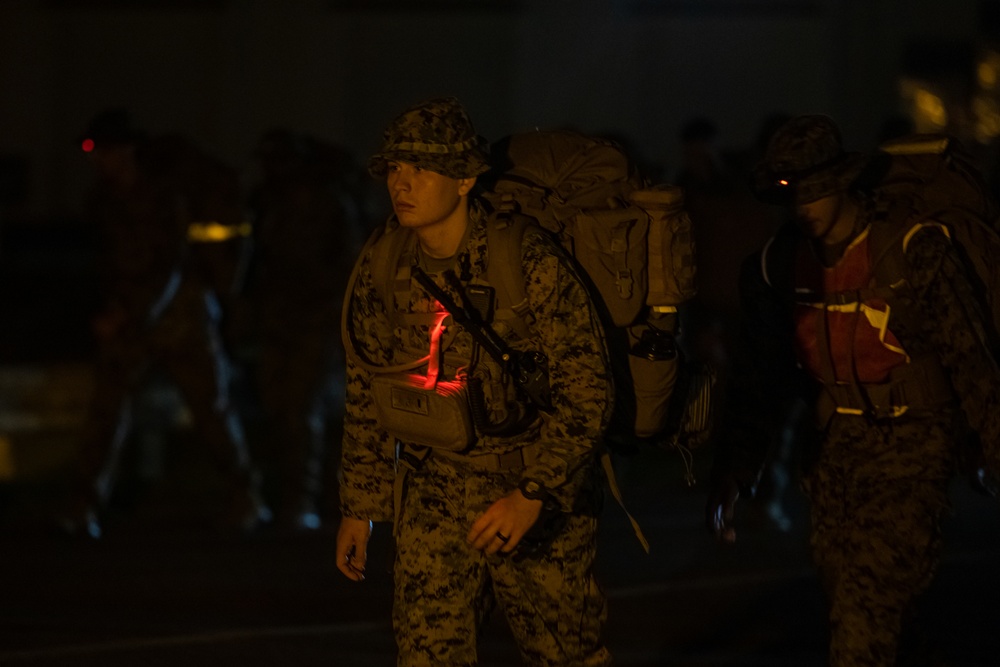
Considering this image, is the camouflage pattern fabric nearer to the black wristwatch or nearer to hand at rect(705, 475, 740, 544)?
hand at rect(705, 475, 740, 544)

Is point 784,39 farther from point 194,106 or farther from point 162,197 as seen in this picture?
point 162,197

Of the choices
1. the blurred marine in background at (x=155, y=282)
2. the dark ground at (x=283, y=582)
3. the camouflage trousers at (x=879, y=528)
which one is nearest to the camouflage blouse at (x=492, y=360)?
the camouflage trousers at (x=879, y=528)

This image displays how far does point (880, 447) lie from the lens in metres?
5.16

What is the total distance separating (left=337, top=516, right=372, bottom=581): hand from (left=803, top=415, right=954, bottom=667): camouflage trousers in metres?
1.41

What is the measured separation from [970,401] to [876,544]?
509 mm

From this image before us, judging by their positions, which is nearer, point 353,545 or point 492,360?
point 492,360

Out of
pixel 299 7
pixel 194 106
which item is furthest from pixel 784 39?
pixel 194 106

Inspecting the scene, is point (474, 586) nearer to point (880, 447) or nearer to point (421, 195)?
point (421, 195)

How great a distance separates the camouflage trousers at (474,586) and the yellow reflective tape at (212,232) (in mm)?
4411

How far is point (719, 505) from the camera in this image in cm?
526

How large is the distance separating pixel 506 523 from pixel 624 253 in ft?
2.65

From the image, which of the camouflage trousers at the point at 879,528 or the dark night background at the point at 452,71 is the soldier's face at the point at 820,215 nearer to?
the camouflage trousers at the point at 879,528

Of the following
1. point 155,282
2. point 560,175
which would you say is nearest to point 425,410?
point 560,175

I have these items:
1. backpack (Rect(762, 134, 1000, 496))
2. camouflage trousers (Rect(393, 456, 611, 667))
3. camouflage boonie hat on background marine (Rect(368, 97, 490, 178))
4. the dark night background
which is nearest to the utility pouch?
camouflage trousers (Rect(393, 456, 611, 667))
